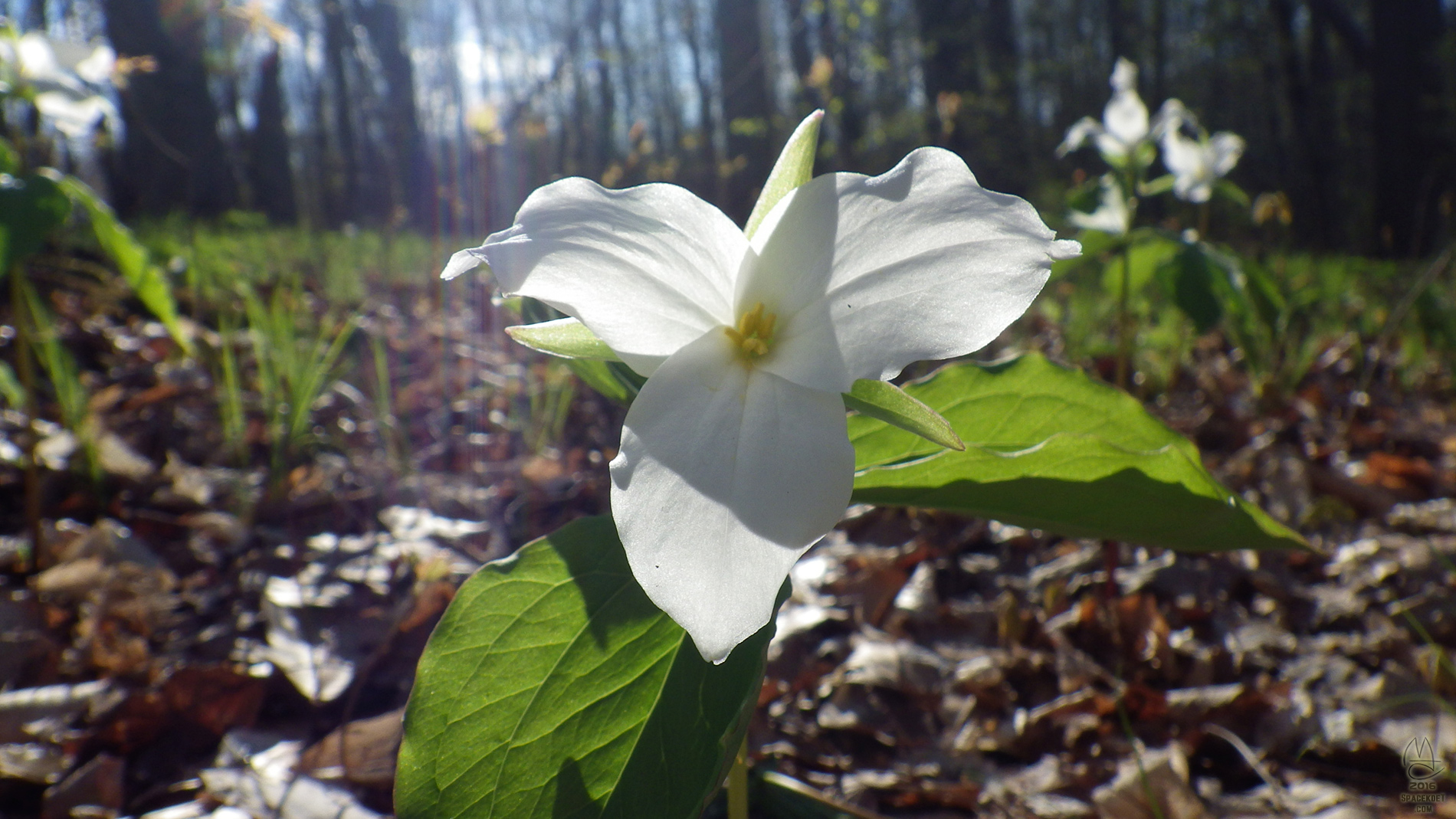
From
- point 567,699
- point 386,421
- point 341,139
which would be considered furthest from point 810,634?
point 341,139

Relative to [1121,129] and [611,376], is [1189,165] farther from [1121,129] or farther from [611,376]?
[611,376]

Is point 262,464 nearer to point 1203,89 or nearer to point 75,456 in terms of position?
point 75,456

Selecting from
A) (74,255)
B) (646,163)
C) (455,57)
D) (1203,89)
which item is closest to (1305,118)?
(1203,89)

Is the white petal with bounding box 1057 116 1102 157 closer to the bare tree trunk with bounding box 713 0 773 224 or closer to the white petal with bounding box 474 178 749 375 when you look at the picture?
the white petal with bounding box 474 178 749 375

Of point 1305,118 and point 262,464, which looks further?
point 1305,118

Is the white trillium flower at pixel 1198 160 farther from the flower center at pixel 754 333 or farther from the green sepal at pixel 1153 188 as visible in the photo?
the flower center at pixel 754 333

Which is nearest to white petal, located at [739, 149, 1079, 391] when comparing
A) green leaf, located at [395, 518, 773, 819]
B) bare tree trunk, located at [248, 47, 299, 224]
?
green leaf, located at [395, 518, 773, 819]

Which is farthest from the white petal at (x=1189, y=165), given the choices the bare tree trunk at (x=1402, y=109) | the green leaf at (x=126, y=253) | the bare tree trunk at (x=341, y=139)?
the bare tree trunk at (x=341, y=139)
